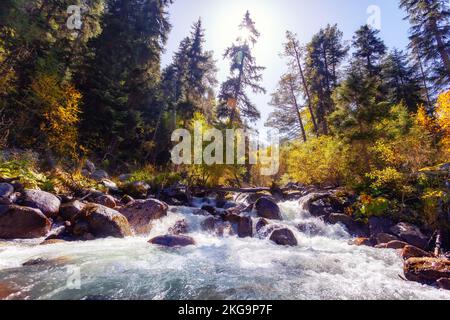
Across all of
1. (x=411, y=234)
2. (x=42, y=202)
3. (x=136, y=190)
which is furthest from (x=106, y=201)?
(x=411, y=234)

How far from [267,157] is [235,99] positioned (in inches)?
272

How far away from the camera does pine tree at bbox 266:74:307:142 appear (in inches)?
973

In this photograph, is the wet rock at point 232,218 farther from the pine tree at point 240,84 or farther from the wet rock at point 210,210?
the pine tree at point 240,84

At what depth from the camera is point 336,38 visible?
24.1 meters

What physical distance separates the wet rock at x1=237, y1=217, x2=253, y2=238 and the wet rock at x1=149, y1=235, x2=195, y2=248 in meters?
2.35

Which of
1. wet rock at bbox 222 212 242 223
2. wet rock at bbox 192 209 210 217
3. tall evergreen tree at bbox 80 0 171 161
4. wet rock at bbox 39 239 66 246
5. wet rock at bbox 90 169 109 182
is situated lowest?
wet rock at bbox 39 239 66 246

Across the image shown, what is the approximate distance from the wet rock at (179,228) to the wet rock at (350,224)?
6232mm

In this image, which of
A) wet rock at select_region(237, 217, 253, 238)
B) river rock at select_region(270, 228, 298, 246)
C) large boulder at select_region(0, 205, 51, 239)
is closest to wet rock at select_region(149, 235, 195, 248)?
wet rock at select_region(237, 217, 253, 238)

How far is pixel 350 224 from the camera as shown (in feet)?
35.2

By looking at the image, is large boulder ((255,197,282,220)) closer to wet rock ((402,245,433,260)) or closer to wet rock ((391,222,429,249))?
wet rock ((391,222,429,249))

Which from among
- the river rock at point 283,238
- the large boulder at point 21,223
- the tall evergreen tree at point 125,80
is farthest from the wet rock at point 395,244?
the tall evergreen tree at point 125,80

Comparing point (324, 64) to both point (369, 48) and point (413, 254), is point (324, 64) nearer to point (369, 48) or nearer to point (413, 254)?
point (369, 48)

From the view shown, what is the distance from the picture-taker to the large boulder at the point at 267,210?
11992 millimetres

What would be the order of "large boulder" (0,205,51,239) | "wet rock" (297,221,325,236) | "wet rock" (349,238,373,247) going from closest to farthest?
1. "large boulder" (0,205,51,239)
2. "wet rock" (349,238,373,247)
3. "wet rock" (297,221,325,236)
